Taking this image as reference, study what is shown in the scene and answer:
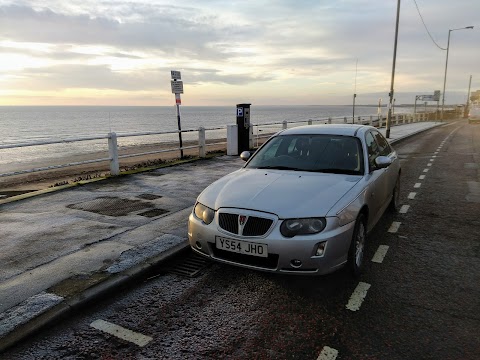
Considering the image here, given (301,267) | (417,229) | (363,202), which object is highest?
(363,202)

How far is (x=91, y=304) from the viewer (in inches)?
143

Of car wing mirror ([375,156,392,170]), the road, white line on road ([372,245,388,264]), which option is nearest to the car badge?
the road

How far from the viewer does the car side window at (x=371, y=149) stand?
4.96m

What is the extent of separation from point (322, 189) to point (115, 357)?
8.46 feet

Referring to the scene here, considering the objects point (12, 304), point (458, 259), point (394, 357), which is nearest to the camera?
point (394, 357)

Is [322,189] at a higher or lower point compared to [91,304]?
higher

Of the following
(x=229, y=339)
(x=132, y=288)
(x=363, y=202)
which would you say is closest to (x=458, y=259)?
(x=363, y=202)

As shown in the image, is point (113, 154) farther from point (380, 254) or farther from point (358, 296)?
point (358, 296)

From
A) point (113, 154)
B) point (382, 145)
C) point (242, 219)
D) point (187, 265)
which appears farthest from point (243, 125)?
point (242, 219)

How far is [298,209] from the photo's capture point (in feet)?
11.9

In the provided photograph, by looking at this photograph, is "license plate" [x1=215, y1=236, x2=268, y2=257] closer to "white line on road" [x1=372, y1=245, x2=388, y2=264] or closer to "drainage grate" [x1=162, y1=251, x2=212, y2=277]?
"drainage grate" [x1=162, y1=251, x2=212, y2=277]

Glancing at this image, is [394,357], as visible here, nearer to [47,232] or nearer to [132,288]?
[132,288]

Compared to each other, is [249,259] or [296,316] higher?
[249,259]

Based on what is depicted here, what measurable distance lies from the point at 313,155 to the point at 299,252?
1858 millimetres
